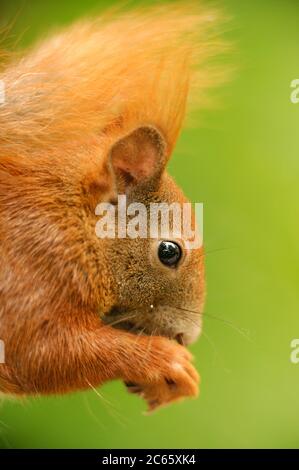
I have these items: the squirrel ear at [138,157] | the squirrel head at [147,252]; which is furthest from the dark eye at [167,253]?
the squirrel ear at [138,157]

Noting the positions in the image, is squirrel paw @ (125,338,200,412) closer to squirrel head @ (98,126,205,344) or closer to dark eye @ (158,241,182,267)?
squirrel head @ (98,126,205,344)

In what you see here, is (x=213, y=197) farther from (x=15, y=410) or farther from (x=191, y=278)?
(x=15, y=410)

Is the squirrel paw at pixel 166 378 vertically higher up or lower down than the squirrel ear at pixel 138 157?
lower down

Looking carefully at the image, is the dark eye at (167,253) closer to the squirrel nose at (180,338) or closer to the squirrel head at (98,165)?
the squirrel head at (98,165)

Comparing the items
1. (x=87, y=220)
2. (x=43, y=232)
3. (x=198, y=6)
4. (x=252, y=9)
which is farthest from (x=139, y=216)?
(x=252, y=9)

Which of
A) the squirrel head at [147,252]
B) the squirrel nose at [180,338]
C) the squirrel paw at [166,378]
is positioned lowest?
the squirrel paw at [166,378]

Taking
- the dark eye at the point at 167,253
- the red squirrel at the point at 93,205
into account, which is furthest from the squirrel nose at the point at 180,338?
the dark eye at the point at 167,253

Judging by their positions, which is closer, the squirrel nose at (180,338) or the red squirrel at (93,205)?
the red squirrel at (93,205)

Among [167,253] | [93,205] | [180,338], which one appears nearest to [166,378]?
[180,338]
